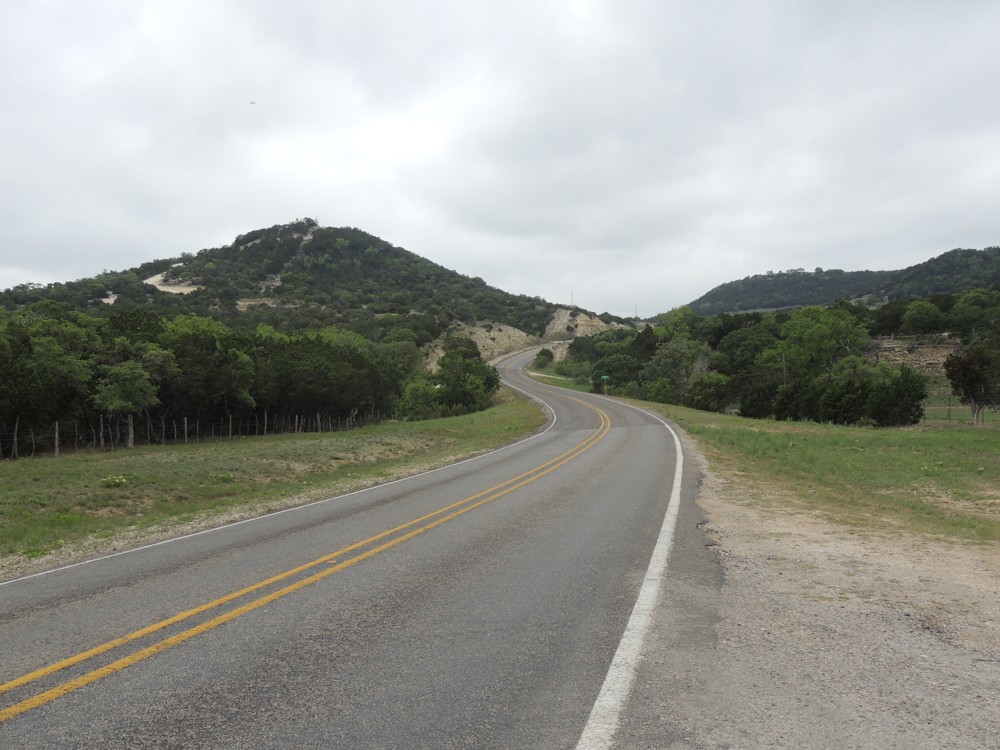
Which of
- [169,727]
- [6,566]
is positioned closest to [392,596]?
[169,727]

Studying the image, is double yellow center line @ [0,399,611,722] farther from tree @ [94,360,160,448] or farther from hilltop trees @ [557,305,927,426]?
hilltop trees @ [557,305,927,426]

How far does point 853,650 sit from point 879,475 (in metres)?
14.7

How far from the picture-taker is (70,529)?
11.5 meters

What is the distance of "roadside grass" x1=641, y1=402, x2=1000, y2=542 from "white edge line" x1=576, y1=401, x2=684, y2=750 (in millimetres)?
5372

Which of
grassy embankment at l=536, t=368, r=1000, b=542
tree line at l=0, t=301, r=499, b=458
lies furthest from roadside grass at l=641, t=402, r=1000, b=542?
tree line at l=0, t=301, r=499, b=458

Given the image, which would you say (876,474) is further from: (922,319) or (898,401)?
(922,319)

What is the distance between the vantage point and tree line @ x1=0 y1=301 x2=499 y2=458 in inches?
1476

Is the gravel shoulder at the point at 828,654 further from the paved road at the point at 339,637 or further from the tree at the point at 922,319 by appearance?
the tree at the point at 922,319

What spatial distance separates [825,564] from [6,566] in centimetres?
1213

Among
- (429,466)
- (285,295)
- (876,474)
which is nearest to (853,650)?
(876,474)

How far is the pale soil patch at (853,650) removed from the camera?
3.57 meters

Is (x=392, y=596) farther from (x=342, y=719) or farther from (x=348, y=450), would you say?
(x=348, y=450)

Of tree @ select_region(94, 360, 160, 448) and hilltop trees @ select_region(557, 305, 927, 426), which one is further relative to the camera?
hilltop trees @ select_region(557, 305, 927, 426)

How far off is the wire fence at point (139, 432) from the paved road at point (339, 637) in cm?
3543
